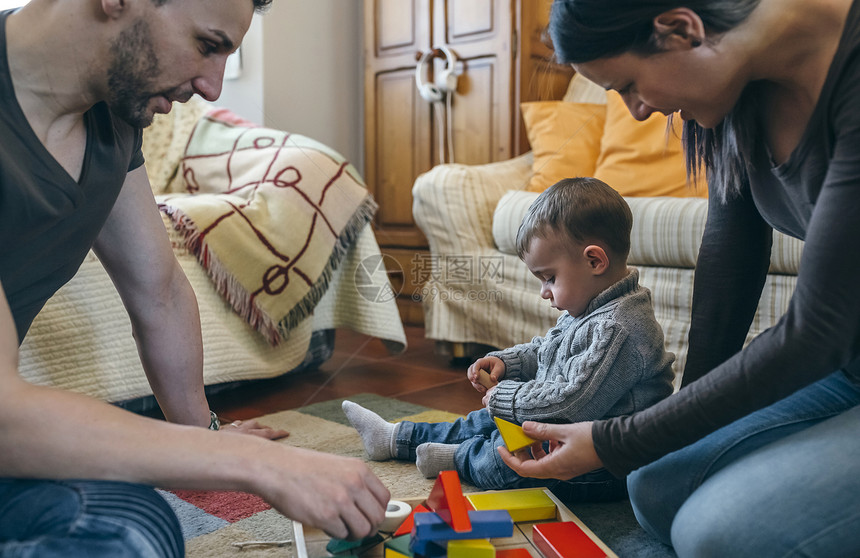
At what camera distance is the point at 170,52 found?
74cm

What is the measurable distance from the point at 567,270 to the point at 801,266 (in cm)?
42

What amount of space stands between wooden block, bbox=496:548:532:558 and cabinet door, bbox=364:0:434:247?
1949 millimetres

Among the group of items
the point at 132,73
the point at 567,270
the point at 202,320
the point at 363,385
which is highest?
the point at 132,73

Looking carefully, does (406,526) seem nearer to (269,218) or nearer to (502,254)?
(269,218)

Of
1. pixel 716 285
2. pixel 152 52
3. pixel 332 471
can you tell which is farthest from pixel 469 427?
pixel 152 52

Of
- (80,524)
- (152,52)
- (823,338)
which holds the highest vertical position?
(152,52)

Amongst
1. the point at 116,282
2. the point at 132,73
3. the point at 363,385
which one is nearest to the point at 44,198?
the point at 132,73

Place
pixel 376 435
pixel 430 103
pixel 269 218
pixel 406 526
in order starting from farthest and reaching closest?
pixel 430 103 < pixel 269 218 < pixel 376 435 < pixel 406 526

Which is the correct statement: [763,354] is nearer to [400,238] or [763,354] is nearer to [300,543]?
[300,543]

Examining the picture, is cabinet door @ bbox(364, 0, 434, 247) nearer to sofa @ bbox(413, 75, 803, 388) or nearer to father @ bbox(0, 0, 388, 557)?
sofa @ bbox(413, 75, 803, 388)

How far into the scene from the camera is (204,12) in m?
0.73

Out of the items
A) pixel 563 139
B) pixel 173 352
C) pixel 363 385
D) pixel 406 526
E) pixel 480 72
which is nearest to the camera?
pixel 406 526

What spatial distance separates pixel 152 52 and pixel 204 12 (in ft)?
0.22

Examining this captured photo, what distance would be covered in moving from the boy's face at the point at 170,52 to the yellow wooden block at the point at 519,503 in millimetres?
569
